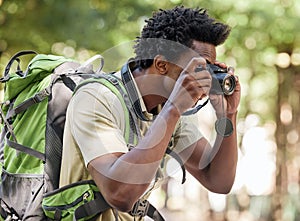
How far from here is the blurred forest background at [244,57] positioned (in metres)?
8.73

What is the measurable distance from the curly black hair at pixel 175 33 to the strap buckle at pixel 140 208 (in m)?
0.58

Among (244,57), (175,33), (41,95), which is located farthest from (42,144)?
(244,57)

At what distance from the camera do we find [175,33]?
324cm

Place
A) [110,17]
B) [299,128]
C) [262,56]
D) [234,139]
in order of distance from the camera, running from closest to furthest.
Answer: [234,139] < [110,17] < [262,56] < [299,128]

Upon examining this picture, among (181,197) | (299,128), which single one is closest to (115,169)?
(299,128)

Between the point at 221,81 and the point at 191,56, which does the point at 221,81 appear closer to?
the point at 221,81

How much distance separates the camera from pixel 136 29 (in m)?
9.16

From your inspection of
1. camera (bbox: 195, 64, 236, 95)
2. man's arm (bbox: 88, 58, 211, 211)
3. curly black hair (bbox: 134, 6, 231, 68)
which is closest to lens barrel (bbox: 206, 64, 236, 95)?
camera (bbox: 195, 64, 236, 95)

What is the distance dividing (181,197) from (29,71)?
9655 mm

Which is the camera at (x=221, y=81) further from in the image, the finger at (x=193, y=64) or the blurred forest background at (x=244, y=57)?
the blurred forest background at (x=244, y=57)

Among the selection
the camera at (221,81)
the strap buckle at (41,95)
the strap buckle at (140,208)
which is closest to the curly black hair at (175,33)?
the camera at (221,81)

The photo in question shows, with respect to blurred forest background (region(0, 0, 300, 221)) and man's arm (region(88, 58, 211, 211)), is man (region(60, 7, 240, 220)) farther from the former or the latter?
blurred forest background (region(0, 0, 300, 221))

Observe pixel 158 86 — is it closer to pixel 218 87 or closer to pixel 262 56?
pixel 218 87

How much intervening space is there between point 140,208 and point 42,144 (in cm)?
51
